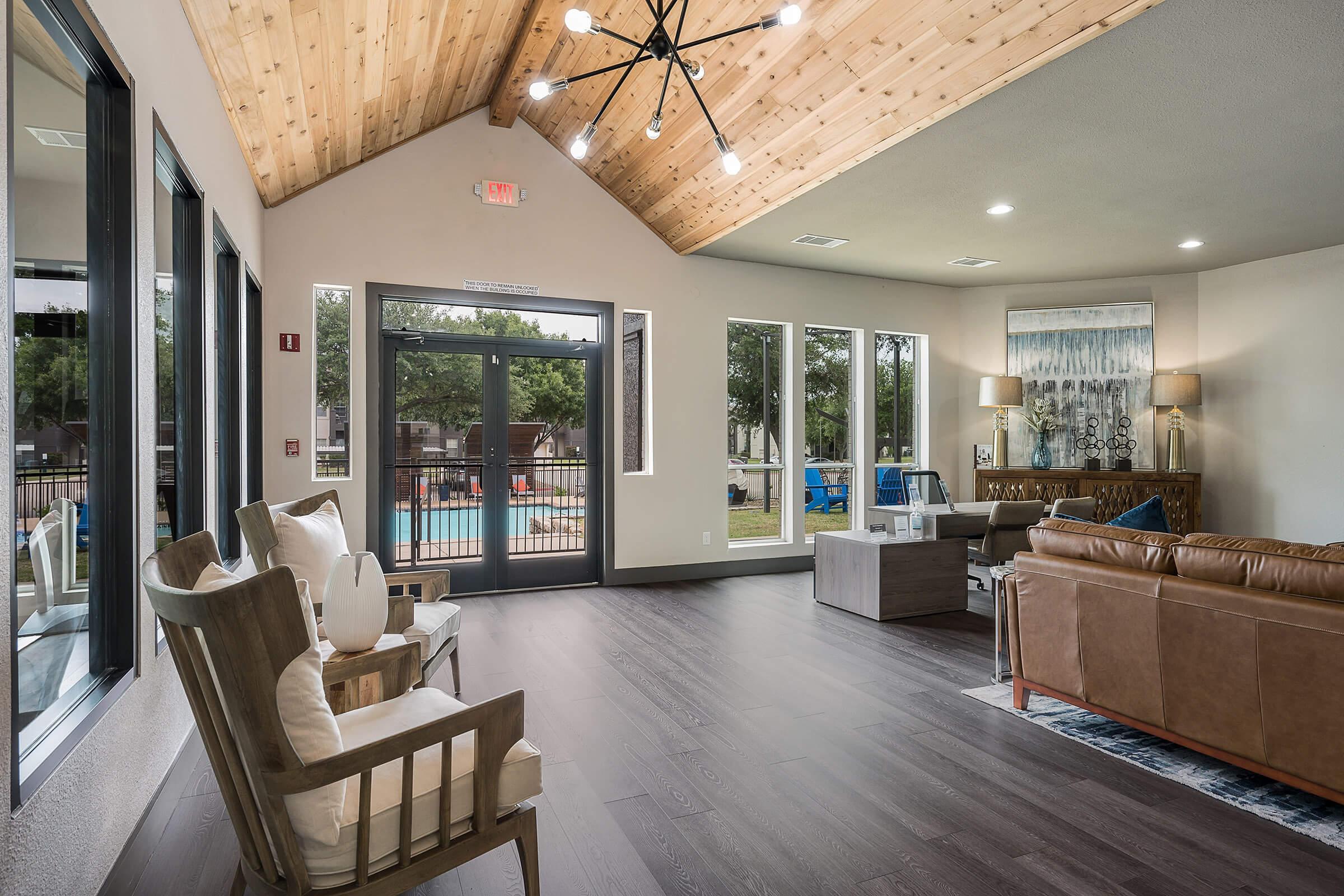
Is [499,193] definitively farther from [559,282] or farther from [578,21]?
[578,21]

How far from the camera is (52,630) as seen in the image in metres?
1.83

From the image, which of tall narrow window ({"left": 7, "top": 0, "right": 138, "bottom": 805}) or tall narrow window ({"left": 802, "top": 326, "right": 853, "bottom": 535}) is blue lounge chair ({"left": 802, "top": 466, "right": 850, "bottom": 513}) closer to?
tall narrow window ({"left": 802, "top": 326, "right": 853, "bottom": 535})

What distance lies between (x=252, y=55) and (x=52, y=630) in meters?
2.67

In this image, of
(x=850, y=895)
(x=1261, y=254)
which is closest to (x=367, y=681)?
(x=850, y=895)

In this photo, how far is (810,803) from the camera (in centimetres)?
256

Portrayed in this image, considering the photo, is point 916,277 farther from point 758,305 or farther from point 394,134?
point 394,134

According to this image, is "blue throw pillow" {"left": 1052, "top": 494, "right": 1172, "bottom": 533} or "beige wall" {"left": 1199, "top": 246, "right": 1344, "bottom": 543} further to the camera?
"beige wall" {"left": 1199, "top": 246, "right": 1344, "bottom": 543}

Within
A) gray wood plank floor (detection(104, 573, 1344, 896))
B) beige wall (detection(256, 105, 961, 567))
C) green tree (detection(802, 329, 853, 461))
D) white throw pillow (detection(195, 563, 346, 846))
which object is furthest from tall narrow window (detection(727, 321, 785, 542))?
white throw pillow (detection(195, 563, 346, 846))

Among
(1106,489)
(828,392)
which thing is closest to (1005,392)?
(1106,489)

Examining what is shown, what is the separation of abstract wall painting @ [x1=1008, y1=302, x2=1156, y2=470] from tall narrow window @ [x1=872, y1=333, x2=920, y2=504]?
1007mm

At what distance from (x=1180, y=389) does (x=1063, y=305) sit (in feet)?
4.54

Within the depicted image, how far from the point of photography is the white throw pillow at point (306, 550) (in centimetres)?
286

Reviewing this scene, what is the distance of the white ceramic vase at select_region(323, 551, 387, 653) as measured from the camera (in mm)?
2344

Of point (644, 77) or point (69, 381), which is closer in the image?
point (69, 381)
